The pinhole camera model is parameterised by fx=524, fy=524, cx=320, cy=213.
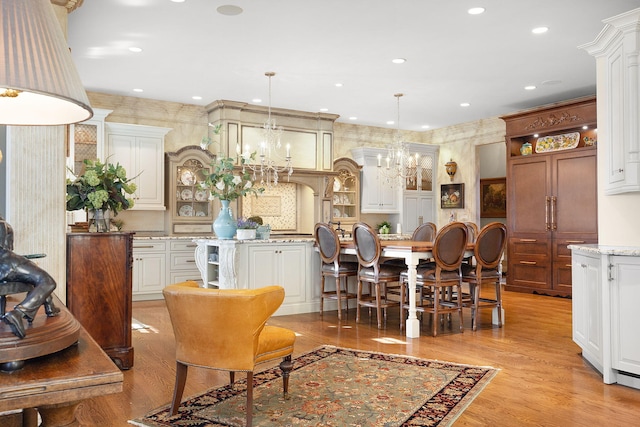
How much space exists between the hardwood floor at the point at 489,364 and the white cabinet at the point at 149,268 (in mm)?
800

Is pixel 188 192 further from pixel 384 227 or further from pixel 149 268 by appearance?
pixel 384 227

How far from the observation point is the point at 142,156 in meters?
7.46

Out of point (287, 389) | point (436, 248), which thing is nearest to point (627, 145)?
point (436, 248)

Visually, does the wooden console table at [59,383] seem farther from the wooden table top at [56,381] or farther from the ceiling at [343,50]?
the ceiling at [343,50]

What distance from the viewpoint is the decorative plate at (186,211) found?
787cm

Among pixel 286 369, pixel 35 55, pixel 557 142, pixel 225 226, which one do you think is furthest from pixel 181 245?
pixel 35 55

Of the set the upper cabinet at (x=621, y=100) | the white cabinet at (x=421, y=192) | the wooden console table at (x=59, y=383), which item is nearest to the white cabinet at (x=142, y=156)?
the white cabinet at (x=421, y=192)

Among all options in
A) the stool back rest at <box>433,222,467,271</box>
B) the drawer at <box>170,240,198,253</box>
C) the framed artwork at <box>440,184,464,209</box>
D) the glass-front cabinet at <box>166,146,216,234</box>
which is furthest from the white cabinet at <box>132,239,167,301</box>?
the framed artwork at <box>440,184,464,209</box>

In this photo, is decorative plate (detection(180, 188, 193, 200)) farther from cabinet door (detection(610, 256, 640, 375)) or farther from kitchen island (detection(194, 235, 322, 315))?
cabinet door (detection(610, 256, 640, 375))

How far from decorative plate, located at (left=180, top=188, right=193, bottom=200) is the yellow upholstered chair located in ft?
17.4

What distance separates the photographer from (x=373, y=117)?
9250 mm

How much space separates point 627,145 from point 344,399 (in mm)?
2598

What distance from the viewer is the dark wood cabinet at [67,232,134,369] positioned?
3.58 metres

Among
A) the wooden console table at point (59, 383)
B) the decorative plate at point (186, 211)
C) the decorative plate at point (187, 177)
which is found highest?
the decorative plate at point (187, 177)
